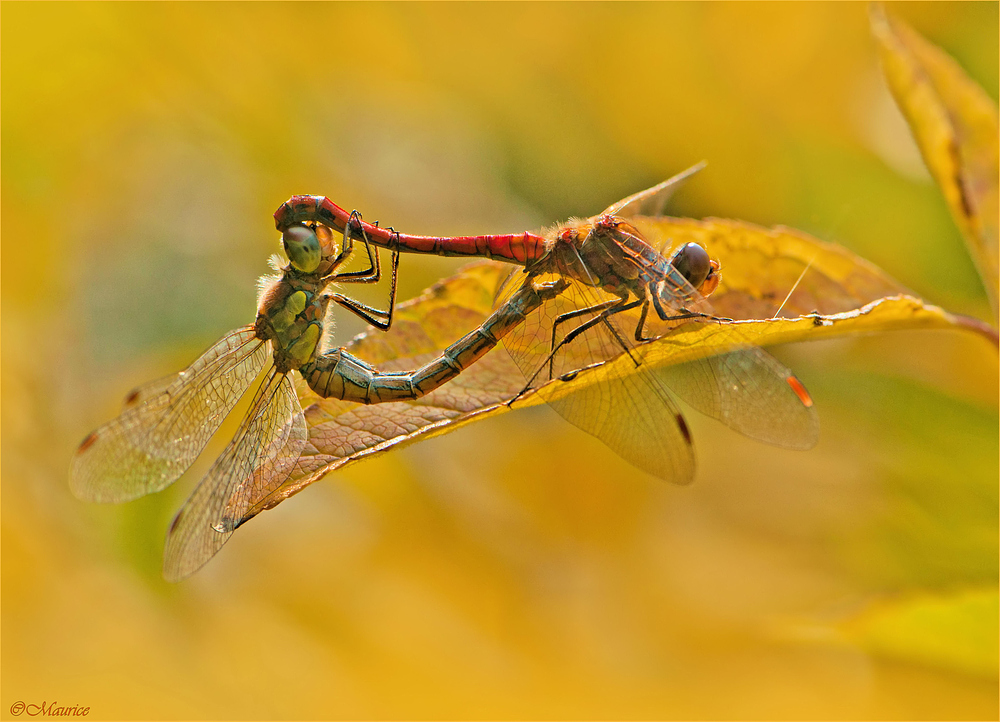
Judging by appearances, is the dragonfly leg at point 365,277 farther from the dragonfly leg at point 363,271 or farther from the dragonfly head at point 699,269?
the dragonfly head at point 699,269

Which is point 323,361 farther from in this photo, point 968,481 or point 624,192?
point 968,481

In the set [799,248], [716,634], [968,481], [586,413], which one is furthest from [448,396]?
[968,481]

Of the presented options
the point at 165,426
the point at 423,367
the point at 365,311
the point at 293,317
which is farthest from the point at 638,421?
the point at 165,426

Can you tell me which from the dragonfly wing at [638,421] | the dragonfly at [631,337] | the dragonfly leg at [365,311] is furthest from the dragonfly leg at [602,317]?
the dragonfly leg at [365,311]

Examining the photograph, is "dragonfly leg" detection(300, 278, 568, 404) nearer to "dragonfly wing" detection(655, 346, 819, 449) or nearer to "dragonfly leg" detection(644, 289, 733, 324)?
"dragonfly leg" detection(644, 289, 733, 324)

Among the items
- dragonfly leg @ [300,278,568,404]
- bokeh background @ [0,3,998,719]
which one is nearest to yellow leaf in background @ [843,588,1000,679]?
bokeh background @ [0,3,998,719]
